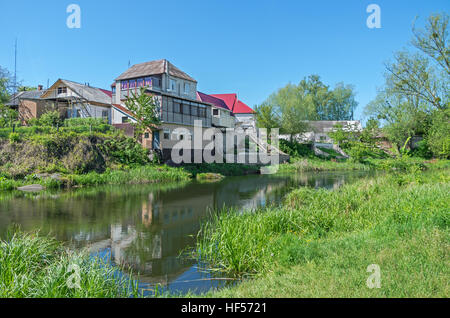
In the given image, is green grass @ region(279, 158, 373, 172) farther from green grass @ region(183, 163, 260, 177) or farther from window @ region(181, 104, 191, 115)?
window @ region(181, 104, 191, 115)

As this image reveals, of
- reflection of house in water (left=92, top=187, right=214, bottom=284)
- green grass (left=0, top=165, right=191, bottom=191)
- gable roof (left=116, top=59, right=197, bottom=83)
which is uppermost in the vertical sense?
gable roof (left=116, top=59, right=197, bottom=83)

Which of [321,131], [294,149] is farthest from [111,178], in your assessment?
[321,131]

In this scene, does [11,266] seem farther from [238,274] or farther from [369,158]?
[369,158]

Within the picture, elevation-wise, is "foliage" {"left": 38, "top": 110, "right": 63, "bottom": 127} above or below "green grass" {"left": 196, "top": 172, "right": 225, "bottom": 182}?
above

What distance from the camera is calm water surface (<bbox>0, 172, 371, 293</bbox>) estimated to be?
709cm

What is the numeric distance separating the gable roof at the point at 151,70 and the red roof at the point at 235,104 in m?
18.9

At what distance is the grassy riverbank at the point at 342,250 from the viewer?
4.43 metres

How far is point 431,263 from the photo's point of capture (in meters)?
4.93

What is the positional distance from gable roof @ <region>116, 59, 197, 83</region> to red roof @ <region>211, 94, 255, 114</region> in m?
18.9

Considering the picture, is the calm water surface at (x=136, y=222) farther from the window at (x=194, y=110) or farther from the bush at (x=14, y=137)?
the window at (x=194, y=110)

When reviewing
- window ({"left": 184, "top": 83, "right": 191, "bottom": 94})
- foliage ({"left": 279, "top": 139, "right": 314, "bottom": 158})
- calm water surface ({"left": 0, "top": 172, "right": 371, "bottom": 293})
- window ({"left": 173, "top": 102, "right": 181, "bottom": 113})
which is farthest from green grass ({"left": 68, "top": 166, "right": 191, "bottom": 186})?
foliage ({"left": 279, "top": 139, "right": 314, "bottom": 158})

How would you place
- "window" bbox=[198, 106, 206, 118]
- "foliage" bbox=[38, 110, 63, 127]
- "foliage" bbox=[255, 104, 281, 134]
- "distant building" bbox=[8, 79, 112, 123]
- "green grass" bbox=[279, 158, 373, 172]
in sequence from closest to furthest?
"foliage" bbox=[38, 110, 63, 127] < "distant building" bbox=[8, 79, 112, 123] < "window" bbox=[198, 106, 206, 118] < "green grass" bbox=[279, 158, 373, 172] < "foliage" bbox=[255, 104, 281, 134]

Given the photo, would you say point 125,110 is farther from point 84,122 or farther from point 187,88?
point 187,88

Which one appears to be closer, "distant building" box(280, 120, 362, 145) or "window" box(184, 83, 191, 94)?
"window" box(184, 83, 191, 94)
